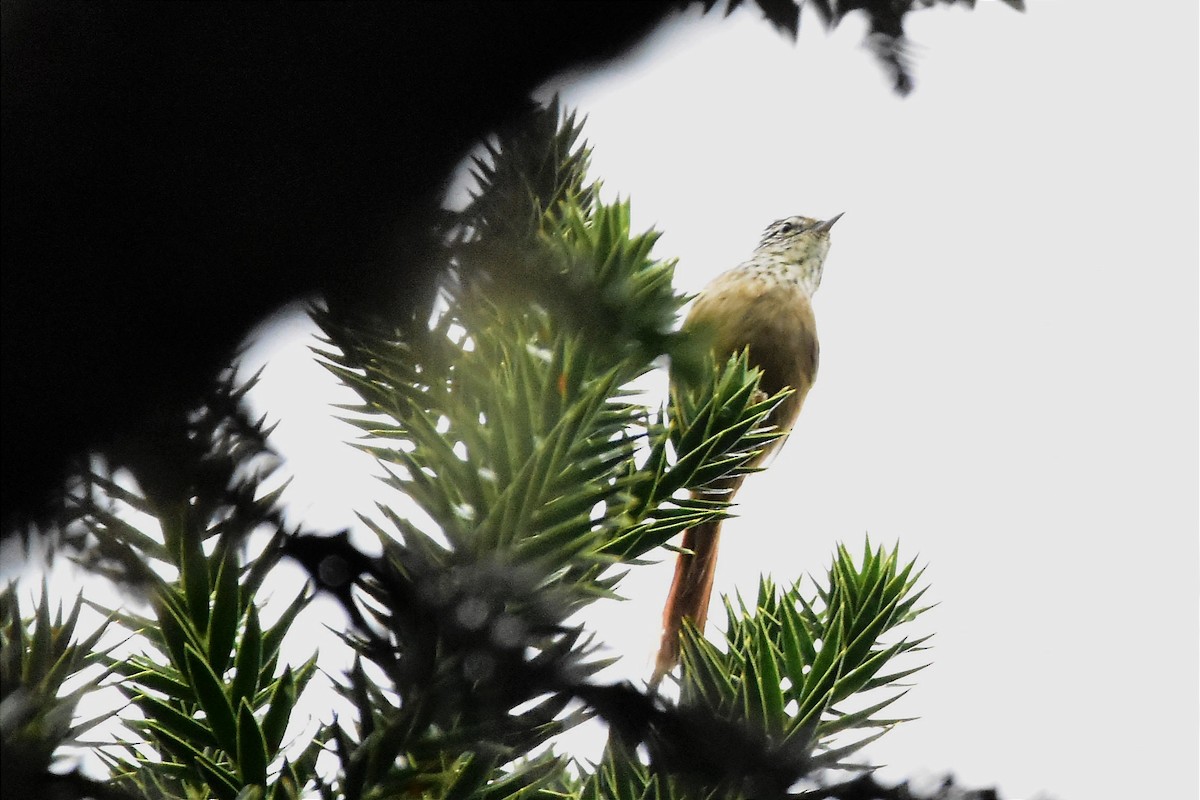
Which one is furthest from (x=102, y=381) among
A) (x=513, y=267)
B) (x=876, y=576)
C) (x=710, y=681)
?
(x=876, y=576)

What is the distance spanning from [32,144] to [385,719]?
1.18 ft

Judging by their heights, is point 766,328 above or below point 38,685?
above

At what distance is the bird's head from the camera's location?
312cm

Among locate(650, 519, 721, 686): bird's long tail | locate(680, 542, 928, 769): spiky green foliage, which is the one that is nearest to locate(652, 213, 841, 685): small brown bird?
locate(650, 519, 721, 686): bird's long tail

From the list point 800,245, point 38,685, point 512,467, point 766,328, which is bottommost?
point 38,685

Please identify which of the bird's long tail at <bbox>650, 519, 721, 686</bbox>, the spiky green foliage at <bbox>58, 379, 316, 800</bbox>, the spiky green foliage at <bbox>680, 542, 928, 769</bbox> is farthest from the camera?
the bird's long tail at <bbox>650, 519, 721, 686</bbox>

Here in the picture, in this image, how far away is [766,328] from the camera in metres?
2.50

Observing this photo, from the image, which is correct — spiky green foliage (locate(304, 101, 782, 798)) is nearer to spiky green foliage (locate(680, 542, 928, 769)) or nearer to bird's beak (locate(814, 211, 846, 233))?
spiky green foliage (locate(680, 542, 928, 769))

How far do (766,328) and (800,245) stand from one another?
2.76 feet

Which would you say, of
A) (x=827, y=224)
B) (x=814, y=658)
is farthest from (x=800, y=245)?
(x=814, y=658)

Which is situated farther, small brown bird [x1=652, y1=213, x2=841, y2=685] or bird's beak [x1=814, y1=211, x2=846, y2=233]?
bird's beak [x1=814, y1=211, x2=846, y2=233]

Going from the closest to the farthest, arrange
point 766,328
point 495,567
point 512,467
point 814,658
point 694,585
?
point 495,567 → point 512,467 → point 814,658 → point 694,585 → point 766,328

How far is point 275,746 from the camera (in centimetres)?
65

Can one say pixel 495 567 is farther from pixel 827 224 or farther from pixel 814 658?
pixel 827 224
